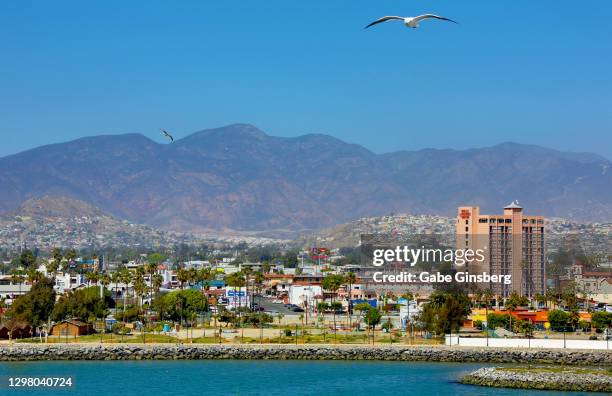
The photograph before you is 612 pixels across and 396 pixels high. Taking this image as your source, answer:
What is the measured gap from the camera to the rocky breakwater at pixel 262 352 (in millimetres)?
57375

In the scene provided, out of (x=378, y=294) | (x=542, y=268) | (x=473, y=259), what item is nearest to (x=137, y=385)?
(x=473, y=259)

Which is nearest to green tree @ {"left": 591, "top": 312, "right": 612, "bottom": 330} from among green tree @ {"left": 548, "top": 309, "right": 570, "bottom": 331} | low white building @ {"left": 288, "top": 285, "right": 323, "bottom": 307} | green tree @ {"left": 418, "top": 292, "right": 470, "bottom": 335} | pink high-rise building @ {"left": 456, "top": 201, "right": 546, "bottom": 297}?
green tree @ {"left": 548, "top": 309, "right": 570, "bottom": 331}

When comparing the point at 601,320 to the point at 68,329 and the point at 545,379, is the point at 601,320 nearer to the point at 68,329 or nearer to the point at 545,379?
the point at 545,379

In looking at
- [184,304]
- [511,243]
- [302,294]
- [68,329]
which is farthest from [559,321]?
[511,243]

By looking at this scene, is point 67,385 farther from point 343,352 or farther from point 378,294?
point 378,294

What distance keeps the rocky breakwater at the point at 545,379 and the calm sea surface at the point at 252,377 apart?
83 cm

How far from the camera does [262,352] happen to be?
58844 millimetres

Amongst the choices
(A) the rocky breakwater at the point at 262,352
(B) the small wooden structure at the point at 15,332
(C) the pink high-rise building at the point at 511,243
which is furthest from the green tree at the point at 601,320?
(C) the pink high-rise building at the point at 511,243

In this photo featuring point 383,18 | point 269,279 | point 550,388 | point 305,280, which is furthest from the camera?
point 269,279

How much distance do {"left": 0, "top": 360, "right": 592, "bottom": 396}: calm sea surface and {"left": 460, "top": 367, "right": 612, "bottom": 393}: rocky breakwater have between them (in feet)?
2.71

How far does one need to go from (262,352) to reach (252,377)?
791 centimetres

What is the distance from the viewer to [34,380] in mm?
48281

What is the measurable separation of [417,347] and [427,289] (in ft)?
190

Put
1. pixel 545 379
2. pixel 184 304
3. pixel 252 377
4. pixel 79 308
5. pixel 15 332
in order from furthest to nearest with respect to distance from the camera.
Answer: pixel 184 304 → pixel 79 308 → pixel 15 332 → pixel 252 377 → pixel 545 379
